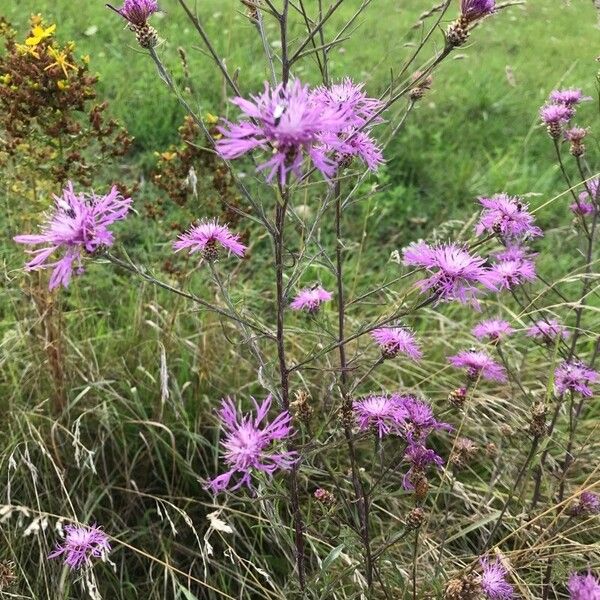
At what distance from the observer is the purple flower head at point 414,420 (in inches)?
46.8

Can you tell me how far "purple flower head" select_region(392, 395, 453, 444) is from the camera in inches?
46.8

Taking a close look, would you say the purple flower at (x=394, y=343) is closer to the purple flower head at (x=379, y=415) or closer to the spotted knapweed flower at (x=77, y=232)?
the purple flower head at (x=379, y=415)

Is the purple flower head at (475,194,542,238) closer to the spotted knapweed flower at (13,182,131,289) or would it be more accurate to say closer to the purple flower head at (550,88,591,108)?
the purple flower head at (550,88,591,108)

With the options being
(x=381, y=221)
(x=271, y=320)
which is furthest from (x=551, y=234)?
(x=271, y=320)

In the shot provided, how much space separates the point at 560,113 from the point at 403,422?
0.89 m

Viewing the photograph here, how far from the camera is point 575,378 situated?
1.41 m

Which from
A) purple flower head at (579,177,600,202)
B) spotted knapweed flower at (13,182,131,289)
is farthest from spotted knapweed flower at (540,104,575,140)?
spotted knapweed flower at (13,182,131,289)

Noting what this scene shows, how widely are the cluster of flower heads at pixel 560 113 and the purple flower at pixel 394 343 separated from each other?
70 centimetres

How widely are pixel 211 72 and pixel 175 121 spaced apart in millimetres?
630

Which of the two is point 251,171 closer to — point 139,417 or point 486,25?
point 139,417

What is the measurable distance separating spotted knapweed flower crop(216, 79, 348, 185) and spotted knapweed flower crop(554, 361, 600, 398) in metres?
0.83

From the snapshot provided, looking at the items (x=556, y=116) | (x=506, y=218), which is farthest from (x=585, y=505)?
(x=556, y=116)

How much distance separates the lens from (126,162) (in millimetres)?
3088

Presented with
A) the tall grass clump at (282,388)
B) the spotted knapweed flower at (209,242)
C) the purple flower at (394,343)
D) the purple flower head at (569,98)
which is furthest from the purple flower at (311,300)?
the purple flower head at (569,98)
